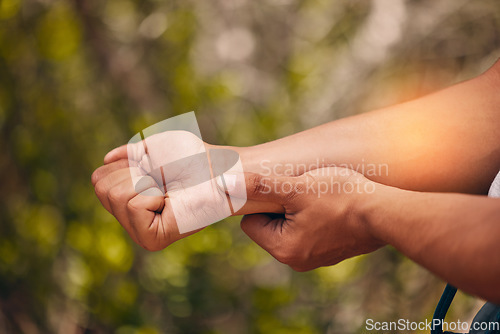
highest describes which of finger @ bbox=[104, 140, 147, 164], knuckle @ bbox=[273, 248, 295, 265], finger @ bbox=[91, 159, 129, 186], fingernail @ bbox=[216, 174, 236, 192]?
finger @ bbox=[104, 140, 147, 164]

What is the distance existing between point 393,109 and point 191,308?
0.84 m

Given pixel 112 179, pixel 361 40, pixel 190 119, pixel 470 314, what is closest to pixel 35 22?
pixel 190 119

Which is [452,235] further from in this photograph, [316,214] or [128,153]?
[128,153]

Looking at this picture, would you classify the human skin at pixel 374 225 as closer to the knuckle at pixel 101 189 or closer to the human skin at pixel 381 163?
the human skin at pixel 381 163

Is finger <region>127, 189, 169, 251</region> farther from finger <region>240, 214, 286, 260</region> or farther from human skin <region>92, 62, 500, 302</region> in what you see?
finger <region>240, 214, 286, 260</region>

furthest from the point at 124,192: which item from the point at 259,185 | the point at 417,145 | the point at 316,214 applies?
the point at 417,145

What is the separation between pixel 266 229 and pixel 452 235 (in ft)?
1.29

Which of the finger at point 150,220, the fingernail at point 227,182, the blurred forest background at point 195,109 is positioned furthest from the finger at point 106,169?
the blurred forest background at point 195,109

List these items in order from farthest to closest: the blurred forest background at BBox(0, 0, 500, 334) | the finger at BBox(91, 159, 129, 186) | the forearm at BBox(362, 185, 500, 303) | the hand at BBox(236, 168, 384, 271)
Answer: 1. the blurred forest background at BBox(0, 0, 500, 334)
2. the finger at BBox(91, 159, 129, 186)
3. the hand at BBox(236, 168, 384, 271)
4. the forearm at BBox(362, 185, 500, 303)

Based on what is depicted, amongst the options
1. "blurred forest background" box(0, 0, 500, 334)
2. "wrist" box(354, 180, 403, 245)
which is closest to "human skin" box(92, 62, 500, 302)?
"wrist" box(354, 180, 403, 245)

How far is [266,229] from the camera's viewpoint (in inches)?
32.1

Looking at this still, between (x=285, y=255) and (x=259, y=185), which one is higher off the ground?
(x=259, y=185)

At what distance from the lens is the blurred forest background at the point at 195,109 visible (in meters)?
1.14

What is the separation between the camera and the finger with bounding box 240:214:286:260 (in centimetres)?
79
